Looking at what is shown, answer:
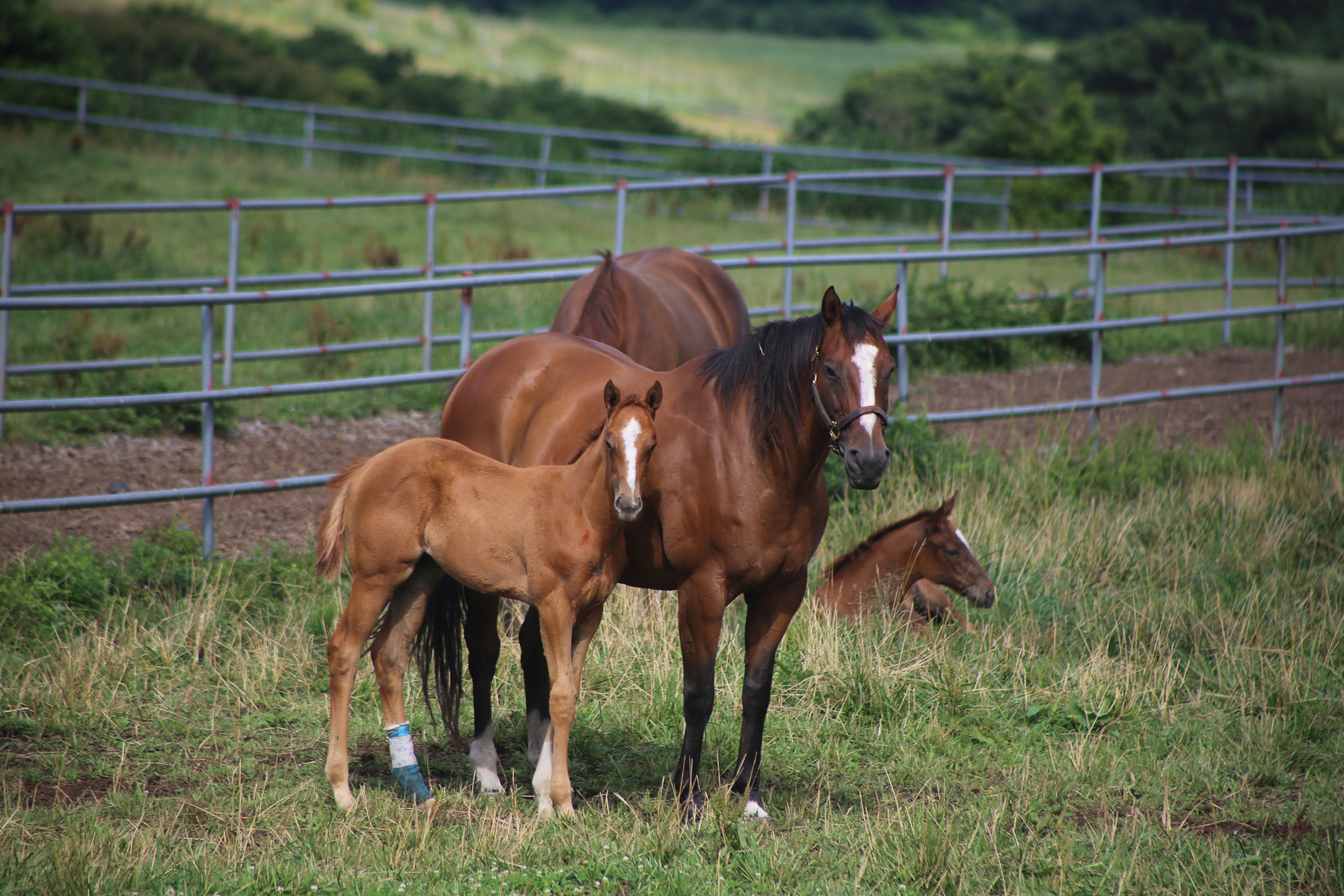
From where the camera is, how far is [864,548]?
5633mm

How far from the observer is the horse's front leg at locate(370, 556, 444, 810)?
3.87 m

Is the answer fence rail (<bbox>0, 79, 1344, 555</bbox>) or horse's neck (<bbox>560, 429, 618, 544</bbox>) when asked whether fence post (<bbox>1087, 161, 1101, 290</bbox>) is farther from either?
horse's neck (<bbox>560, 429, 618, 544</bbox>)

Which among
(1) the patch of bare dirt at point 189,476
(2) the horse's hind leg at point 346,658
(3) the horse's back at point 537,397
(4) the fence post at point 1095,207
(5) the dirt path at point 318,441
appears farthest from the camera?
(4) the fence post at point 1095,207

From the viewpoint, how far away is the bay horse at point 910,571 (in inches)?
215

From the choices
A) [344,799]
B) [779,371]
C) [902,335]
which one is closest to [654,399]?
[779,371]

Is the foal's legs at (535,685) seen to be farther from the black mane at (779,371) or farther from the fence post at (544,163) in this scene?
the fence post at (544,163)

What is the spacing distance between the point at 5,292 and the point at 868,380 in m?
6.42

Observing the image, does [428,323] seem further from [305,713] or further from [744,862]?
[744,862]

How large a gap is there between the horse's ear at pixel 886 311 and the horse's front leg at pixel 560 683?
4.52ft

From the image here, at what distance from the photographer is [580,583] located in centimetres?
363

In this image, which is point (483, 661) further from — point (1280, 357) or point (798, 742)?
point (1280, 357)

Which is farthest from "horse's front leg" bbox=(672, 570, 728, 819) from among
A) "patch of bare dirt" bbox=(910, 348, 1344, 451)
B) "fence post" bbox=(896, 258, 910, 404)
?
"patch of bare dirt" bbox=(910, 348, 1344, 451)

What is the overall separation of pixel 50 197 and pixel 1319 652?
44.9ft

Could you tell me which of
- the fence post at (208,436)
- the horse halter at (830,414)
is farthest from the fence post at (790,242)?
the horse halter at (830,414)
